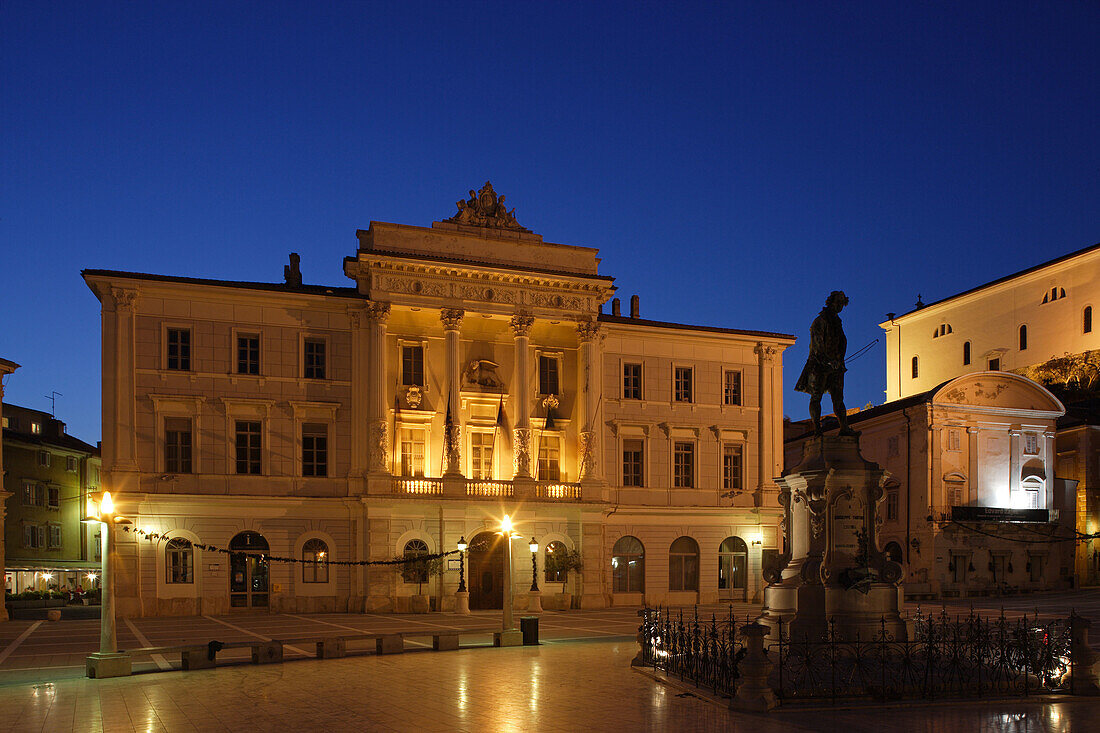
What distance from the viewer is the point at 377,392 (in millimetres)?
40562

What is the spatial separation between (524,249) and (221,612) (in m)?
19.7

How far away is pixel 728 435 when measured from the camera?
4628 cm

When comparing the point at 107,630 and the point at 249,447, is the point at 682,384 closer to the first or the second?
the point at 249,447

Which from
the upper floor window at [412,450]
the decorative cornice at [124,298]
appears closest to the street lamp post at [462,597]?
the upper floor window at [412,450]

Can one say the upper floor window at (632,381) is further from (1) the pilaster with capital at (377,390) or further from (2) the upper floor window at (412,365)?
(1) the pilaster with capital at (377,390)

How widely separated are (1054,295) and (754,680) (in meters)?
64.2

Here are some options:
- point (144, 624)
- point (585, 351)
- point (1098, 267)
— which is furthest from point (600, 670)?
point (1098, 267)

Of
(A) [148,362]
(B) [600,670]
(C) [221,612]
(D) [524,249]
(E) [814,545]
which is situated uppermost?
(D) [524,249]

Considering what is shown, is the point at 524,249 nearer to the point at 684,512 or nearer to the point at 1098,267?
the point at 684,512

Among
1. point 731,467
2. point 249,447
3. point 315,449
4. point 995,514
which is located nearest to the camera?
point 249,447

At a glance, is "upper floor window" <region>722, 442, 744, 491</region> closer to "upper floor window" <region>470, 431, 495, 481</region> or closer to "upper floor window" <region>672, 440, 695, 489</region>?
"upper floor window" <region>672, 440, 695, 489</region>

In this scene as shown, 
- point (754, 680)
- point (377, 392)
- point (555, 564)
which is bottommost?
point (555, 564)

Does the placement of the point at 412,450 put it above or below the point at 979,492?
above

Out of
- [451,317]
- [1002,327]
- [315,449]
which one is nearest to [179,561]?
[315,449]
